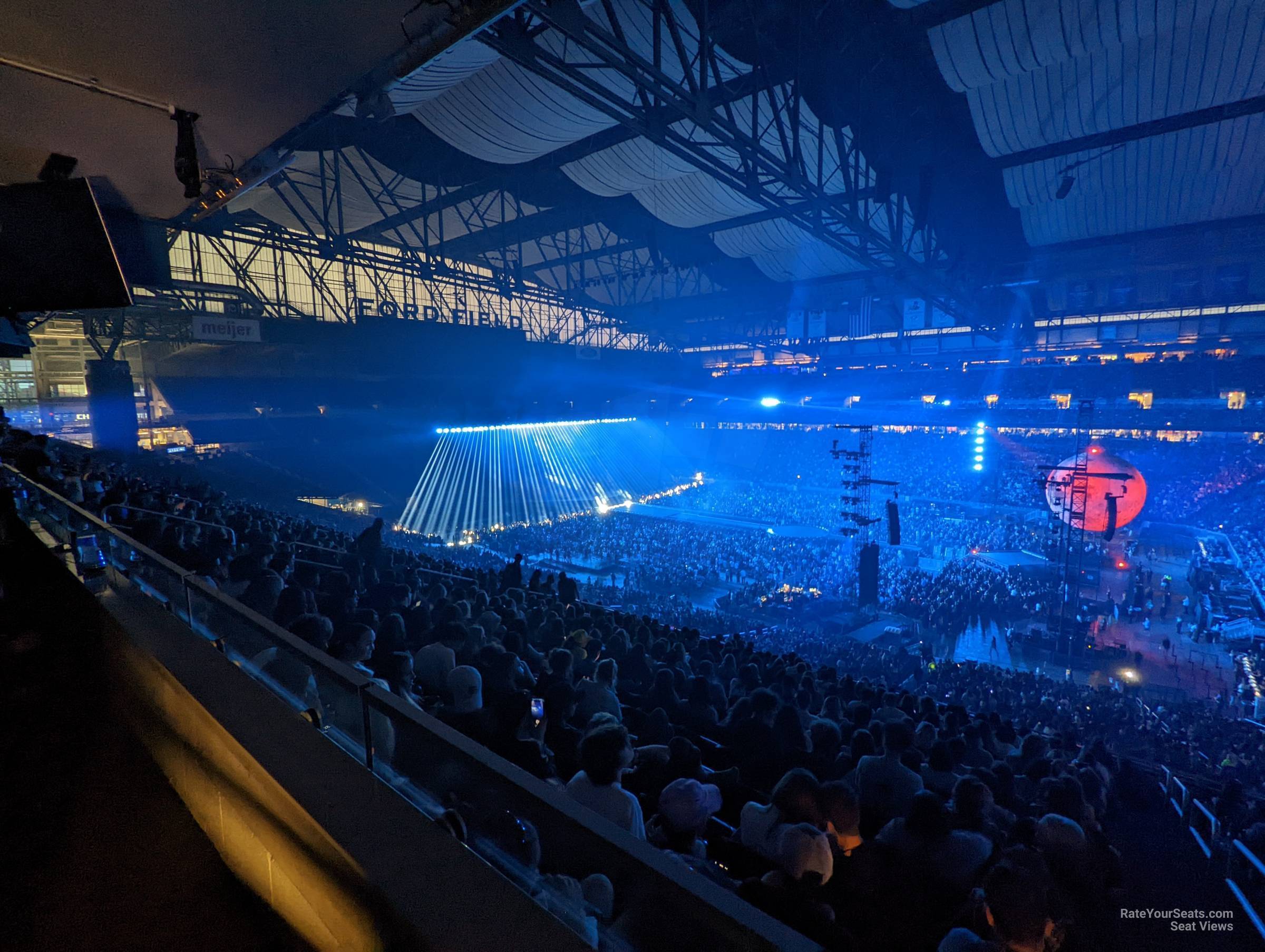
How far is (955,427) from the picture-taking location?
25766mm

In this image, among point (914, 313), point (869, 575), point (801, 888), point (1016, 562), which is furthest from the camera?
point (914, 313)

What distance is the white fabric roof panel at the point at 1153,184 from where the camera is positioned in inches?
396

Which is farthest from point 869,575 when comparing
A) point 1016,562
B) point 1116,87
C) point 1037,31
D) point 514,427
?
point 514,427

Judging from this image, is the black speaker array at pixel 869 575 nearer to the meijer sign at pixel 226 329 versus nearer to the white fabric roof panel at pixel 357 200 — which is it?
the white fabric roof panel at pixel 357 200

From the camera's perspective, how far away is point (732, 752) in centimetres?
305

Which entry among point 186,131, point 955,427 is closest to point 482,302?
point 186,131

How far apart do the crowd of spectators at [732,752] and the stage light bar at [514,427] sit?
299 inches

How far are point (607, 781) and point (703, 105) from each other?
6.06 m

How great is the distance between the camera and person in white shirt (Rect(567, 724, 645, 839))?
6.14 feet

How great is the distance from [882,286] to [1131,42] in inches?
487

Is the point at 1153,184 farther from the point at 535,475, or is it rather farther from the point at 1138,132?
the point at 535,475

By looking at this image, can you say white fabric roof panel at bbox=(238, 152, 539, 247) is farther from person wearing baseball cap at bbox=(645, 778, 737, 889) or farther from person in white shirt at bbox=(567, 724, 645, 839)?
person wearing baseball cap at bbox=(645, 778, 737, 889)

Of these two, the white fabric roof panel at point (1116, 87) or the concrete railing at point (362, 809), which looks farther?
the white fabric roof panel at point (1116, 87)

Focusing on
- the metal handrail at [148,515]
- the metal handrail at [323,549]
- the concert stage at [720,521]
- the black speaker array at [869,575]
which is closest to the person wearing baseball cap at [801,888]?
the metal handrail at [148,515]
